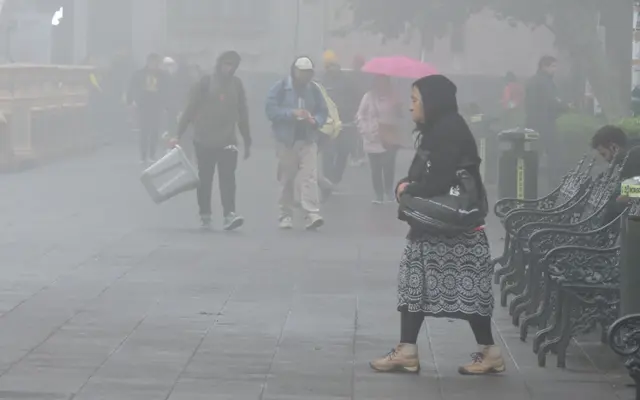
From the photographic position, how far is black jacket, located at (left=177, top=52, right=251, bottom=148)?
48.0ft

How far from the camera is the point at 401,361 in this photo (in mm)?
7789

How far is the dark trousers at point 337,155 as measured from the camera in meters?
19.9

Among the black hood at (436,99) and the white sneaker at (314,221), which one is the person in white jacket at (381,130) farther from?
the black hood at (436,99)

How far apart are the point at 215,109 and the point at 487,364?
24.0 feet

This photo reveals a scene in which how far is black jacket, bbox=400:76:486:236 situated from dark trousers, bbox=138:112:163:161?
60.5ft

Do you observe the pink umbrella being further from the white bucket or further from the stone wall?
the stone wall

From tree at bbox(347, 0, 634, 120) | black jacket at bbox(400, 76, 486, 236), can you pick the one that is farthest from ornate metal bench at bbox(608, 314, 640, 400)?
tree at bbox(347, 0, 634, 120)

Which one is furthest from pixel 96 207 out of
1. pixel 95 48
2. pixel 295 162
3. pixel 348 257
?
pixel 95 48

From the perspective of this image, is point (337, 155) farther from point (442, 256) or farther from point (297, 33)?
point (297, 33)

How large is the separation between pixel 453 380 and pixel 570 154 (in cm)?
1131

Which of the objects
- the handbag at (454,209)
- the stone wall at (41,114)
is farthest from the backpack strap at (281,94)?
the stone wall at (41,114)

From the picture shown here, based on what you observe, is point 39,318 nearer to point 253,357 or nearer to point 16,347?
point 16,347

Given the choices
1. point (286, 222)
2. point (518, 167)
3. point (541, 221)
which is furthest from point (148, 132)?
point (541, 221)

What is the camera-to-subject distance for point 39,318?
937 cm
